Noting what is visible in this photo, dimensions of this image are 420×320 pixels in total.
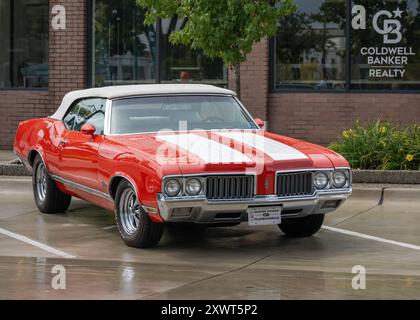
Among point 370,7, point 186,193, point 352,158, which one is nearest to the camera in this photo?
point 186,193

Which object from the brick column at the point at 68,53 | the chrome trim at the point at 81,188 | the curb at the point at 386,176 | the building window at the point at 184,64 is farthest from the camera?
the brick column at the point at 68,53

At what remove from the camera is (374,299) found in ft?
25.0

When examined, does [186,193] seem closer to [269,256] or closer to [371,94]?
[269,256]

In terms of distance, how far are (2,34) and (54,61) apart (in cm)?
128

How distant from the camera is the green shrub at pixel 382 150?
14.4 metres

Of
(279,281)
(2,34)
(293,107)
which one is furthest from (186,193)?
(2,34)

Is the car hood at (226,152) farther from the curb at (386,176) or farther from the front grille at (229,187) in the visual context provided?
the curb at (386,176)

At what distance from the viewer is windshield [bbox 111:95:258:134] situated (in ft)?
34.8

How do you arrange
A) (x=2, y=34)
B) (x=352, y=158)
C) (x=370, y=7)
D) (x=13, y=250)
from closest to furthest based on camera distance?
(x=13, y=250) < (x=352, y=158) < (x=370, y=7) < (x=2, y=34)

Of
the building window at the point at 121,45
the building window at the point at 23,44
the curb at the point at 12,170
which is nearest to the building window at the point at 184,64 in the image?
the building window at the point at 121,45

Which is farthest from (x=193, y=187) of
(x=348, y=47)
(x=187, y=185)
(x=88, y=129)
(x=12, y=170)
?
(x=348, y=47)

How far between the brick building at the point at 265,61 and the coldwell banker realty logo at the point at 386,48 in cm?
2

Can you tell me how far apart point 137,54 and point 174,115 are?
8.28 metres
